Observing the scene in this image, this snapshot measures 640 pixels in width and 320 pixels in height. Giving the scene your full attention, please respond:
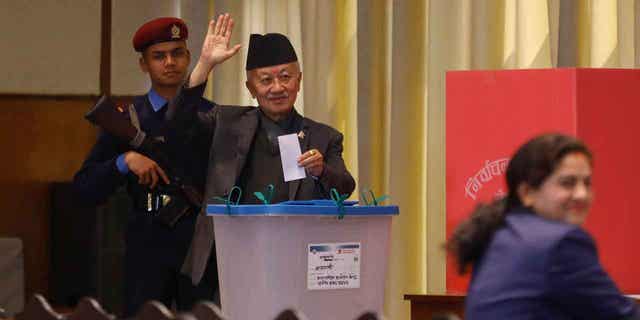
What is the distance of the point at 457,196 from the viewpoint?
3.39 m

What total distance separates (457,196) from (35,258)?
2526mm

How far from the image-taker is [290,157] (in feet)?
10.7

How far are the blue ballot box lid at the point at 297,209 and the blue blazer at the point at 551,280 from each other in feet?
3.42

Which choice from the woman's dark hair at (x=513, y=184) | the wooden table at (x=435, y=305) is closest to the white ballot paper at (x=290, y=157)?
the wooden table at (x=435, y=305)

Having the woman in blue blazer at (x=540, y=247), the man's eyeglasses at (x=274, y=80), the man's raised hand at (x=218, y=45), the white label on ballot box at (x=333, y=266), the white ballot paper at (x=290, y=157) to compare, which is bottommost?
the white label on ballot box at (x=333, y=266)

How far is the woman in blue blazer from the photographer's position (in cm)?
196

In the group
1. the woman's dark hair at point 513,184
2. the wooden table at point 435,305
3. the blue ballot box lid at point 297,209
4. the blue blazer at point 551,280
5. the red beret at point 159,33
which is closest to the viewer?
the blue blazer at point 551,280

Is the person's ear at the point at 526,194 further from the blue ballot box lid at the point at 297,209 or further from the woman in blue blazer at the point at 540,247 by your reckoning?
the blue ballot box lid at the point at 297,209

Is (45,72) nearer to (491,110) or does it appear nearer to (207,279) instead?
(207,279)

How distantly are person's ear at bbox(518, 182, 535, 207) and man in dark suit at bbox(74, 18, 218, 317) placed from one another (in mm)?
1451

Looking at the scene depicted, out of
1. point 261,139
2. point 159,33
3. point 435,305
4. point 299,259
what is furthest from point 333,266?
point 159,33

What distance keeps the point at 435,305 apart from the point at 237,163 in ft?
2.15

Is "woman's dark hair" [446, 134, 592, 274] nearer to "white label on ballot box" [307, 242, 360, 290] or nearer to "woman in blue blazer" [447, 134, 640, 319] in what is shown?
"woman in blue blazer" [447, 134, 640, 319]

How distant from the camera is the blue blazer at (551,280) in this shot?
196 cm
